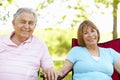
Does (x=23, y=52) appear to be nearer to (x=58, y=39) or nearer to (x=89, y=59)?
(x=89, y=59)

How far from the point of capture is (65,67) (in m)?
3.87

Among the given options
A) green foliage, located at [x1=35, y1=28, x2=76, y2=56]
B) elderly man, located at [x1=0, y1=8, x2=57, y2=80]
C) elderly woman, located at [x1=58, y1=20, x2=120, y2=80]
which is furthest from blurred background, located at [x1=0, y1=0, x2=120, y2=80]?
elderly man, located at [x1=0, y1=8, x2=57, y2=80]

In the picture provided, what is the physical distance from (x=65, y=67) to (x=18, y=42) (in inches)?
22.7

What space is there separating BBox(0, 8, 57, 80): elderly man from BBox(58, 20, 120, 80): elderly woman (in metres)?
0.28

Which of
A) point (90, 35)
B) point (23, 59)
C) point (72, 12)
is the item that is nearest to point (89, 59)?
point (90, 35)

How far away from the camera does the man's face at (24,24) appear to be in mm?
3607

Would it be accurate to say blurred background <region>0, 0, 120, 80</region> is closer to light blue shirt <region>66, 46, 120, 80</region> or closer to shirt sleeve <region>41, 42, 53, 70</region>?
light blue shirt <region>66, 46, 120, 80</region>

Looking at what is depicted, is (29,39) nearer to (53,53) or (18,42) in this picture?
(18,42)

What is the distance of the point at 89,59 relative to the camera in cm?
389

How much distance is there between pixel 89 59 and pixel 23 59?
2.37ft

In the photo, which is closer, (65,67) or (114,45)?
(65,67)

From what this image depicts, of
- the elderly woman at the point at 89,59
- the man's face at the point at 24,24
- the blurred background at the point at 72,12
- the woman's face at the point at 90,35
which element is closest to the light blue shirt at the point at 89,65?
the elderly woman at the point at 89,59

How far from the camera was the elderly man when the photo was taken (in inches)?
142

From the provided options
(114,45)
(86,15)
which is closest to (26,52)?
(114,45)
